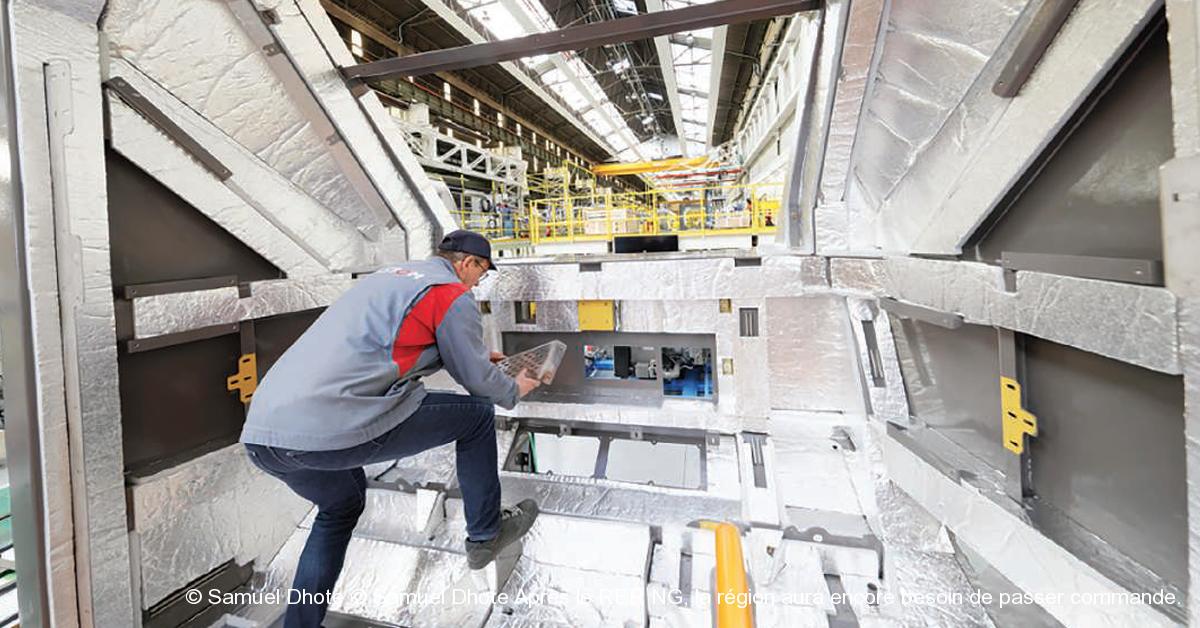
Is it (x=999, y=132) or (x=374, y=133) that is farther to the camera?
(x=374, y=133)

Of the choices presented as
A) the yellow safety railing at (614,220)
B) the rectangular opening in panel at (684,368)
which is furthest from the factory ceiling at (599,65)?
the rectangular opening in panel at (684,368)

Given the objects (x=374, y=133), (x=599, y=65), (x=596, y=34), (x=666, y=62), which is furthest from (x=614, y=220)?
(x=596, y=34)

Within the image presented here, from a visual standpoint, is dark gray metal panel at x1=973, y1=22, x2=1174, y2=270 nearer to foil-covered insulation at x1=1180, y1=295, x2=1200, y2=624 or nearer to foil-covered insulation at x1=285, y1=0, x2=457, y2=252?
foil-covered insulation at x1=1180, y1=295, x2=1200, y2=624

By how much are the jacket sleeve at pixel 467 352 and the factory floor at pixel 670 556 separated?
68 cm

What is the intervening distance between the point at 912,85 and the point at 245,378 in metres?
2.72

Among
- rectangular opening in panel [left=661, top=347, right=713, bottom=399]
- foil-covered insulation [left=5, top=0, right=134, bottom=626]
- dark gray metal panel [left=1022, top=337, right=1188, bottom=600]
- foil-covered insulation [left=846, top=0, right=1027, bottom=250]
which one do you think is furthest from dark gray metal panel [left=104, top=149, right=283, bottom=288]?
dark gray metal panel [left=1022, top=337, right=1188, bottom=600]

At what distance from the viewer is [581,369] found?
2.81 meters

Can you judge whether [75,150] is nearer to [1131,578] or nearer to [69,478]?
[69,478]

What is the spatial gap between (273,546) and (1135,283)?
281 cm

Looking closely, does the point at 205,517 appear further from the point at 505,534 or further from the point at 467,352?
the point at 467,352

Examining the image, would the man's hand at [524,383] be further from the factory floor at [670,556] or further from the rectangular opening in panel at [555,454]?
the rectangular opening in panel at [555,454]

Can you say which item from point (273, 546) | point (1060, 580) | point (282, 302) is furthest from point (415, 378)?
point (1060, 580)

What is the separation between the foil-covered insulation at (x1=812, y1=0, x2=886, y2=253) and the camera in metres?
1.62

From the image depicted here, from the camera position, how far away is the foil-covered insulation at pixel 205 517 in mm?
1619
